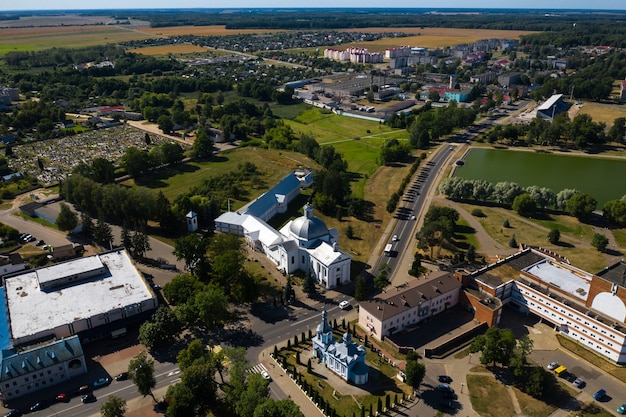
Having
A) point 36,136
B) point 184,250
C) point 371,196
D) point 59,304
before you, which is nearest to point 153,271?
point 184,250

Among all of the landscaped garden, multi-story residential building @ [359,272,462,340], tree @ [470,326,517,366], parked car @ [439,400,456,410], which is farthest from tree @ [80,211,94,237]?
tree @ [470,326,517,366]

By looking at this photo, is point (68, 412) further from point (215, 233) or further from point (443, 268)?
point (443, 268)

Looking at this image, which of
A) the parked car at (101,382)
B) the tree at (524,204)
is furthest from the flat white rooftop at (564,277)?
the parked car at (101,382)

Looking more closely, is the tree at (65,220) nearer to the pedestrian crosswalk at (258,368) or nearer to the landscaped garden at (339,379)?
the pedestrian crosswalk at (258,368)

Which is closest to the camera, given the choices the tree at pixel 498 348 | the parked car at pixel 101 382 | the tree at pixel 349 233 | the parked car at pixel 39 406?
the parked car at pixel 39 406

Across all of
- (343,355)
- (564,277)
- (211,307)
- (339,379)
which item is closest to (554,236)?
(564,277)

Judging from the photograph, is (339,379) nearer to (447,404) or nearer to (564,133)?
(447,404)
